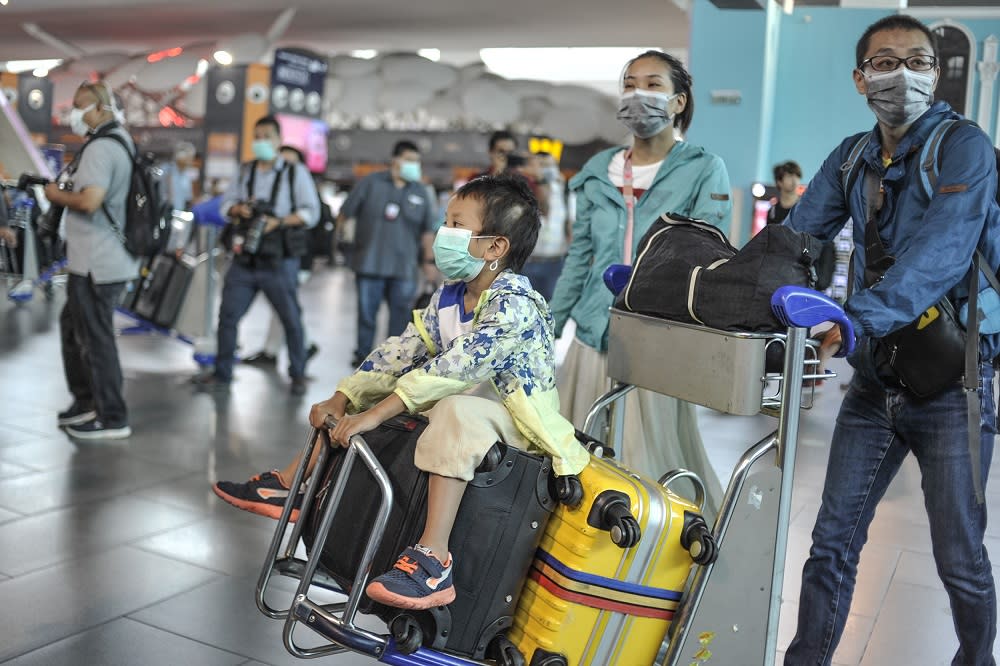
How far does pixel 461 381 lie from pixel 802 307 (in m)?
0.75

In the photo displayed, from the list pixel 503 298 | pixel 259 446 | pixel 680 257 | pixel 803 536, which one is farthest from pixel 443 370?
pixel 259 446

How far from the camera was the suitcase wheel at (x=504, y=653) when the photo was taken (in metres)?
2.27

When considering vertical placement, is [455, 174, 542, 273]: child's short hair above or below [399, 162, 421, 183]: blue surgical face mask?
below

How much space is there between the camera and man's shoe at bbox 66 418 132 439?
5.52m

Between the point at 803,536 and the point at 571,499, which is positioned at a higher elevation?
the point at 571,499

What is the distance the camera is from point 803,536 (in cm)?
440

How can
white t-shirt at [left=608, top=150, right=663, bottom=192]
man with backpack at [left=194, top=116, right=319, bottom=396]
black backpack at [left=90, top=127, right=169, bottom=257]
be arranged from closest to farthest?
white t-shirt at [left=608, top=150, right=663, bottom=192] < black backpack at [left=90, top=127, right=169, bottom=257] < man with backpack at [left=194, top=116, right=319, bottom=396]

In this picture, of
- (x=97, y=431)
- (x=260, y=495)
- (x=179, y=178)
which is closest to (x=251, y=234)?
(x=97, y=431)

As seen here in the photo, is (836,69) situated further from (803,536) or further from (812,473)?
(803,536)

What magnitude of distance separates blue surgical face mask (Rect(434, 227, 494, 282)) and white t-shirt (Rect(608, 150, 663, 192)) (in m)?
1.06

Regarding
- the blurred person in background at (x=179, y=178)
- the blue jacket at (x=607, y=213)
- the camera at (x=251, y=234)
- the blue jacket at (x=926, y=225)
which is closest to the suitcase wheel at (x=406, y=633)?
the blue jacket at (x=926, y=225)

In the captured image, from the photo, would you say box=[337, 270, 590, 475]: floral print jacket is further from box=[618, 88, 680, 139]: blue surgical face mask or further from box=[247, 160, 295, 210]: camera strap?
box=[247, 160, 295, 210]: camera strap

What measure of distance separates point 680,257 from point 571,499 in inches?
23.8

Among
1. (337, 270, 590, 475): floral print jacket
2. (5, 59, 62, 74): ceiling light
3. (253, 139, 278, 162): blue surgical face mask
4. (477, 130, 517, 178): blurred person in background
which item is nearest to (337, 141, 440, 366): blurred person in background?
(253, 139, 278, 162): blue surgical face mask
